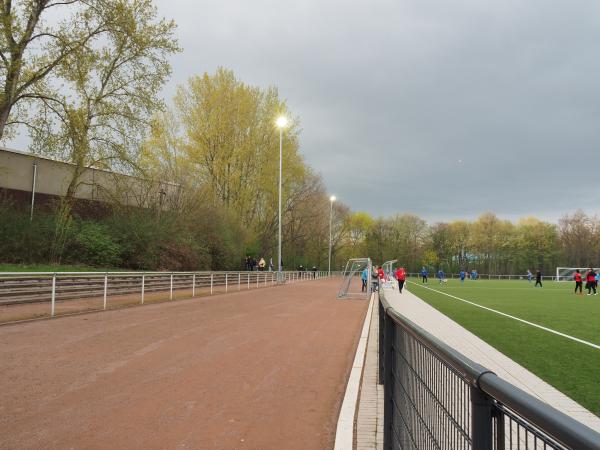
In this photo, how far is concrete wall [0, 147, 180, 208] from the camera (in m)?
22.8

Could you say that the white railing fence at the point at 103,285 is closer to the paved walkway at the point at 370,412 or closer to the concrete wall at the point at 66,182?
the concrete wall at the point at 66,182

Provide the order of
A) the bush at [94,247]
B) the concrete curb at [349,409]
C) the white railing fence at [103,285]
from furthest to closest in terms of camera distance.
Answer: the bush at [94,247], the white railing fence at [103,285], the concrete curb at [349,409]

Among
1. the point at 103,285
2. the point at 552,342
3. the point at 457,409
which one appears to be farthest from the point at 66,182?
the point at 457,409

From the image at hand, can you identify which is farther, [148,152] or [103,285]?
[148,152]

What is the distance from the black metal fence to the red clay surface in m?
1.21

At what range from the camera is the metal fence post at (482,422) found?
1563 mm

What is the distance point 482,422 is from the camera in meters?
1.58

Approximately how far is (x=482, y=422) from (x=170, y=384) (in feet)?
17.1

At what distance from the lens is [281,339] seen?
9805mm

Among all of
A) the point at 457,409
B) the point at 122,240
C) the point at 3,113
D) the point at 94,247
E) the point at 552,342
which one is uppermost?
the point at 3,113

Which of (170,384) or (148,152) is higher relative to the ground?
(148,152)

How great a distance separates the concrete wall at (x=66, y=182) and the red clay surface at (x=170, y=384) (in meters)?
12.8

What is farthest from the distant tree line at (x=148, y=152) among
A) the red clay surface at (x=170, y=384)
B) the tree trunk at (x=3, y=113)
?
the red clay surface at (x=170, y=384)

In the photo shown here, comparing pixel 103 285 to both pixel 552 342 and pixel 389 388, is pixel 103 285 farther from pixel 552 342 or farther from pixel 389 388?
pixel 389 388
